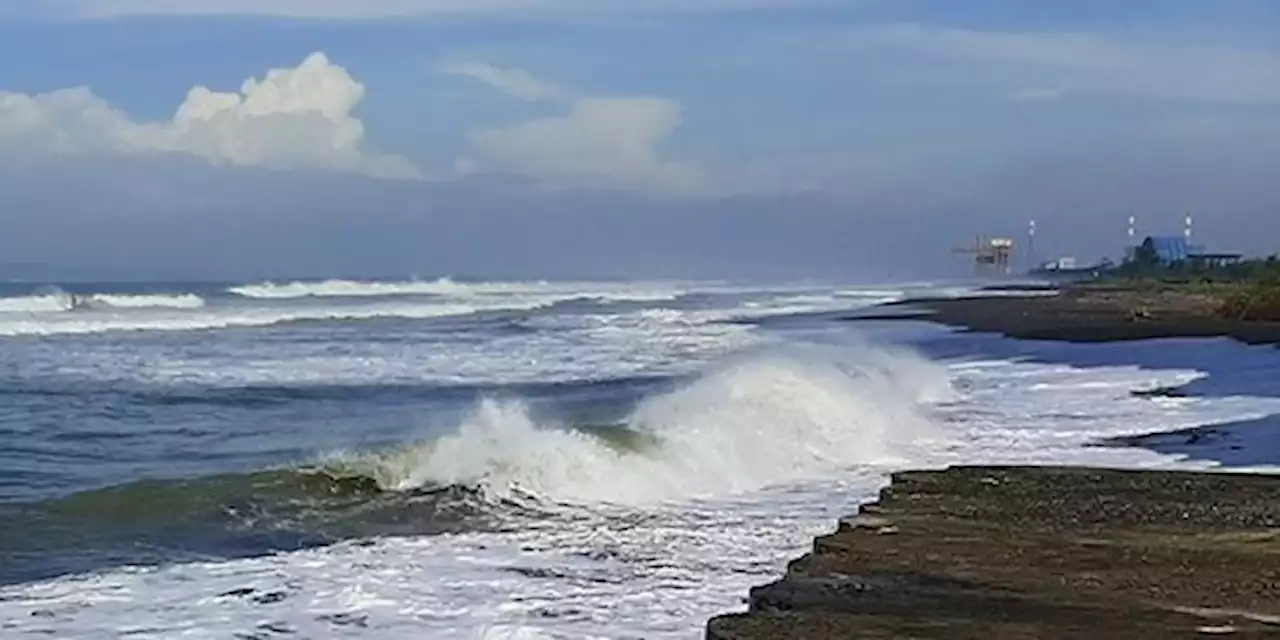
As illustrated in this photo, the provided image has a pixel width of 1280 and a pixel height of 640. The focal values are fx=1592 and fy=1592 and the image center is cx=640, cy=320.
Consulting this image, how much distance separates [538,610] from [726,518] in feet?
12.4

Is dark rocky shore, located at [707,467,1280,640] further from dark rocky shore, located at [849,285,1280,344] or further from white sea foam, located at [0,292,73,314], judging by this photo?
white sea foam, located at [0,292,73,314]

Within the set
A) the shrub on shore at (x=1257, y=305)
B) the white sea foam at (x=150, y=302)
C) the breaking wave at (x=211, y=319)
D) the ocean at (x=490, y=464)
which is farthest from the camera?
the white sea foam at (x=150, y=302)

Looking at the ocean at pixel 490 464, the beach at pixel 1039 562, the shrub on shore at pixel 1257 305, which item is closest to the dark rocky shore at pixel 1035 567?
the beach at pixel 1039 562

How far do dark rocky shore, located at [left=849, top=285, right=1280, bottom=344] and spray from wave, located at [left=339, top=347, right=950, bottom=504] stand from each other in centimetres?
1904

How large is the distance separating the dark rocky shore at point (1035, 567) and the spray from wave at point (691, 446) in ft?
21.8

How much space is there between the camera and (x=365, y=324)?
53.0 metres

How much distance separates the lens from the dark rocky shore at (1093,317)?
39.9m

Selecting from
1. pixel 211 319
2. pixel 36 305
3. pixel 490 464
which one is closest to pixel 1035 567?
pixel 490 464

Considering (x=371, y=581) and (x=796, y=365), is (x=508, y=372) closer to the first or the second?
(x=796, y=365)

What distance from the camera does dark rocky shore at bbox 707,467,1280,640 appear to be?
5.02m

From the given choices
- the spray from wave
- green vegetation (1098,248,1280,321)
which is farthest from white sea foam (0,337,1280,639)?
green vegetation (1098,248,1280,321)

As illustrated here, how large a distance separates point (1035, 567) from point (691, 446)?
32.6 feet

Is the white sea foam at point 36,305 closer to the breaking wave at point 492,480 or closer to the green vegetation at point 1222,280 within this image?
the green vegetation at point 1222,280

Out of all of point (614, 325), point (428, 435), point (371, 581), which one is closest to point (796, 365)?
point (428, 435)
